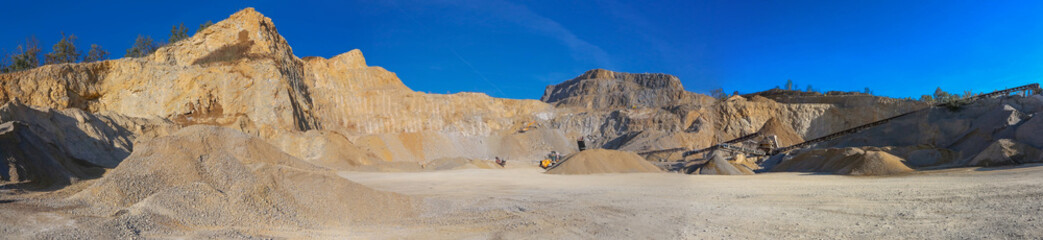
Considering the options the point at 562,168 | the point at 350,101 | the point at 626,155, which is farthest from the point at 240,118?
the point at 626,155

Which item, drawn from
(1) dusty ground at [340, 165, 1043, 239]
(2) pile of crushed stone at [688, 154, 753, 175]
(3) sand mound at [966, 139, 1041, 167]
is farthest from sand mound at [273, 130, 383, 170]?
(3) sand mound at [966, 139, 1041, 167]

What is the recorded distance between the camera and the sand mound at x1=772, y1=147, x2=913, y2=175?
17.7m

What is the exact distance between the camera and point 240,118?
1367 inches

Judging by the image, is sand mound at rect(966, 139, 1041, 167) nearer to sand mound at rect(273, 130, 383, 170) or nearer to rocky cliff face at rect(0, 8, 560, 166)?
sand mound at rect(273, 130, 383, 170)

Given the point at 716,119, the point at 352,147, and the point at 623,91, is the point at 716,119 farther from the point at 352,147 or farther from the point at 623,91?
the point at 623,91

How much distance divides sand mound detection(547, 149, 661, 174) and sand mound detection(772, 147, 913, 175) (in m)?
7.07

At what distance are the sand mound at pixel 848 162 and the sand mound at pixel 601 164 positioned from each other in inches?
278

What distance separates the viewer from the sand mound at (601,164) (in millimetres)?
24127

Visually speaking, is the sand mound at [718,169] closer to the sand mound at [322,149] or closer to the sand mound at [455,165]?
the sand mound at [455,165]

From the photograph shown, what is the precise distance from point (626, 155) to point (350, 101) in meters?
34.9

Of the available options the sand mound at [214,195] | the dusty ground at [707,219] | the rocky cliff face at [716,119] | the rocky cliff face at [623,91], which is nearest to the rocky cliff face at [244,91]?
the rocky cliff face at [716,119]

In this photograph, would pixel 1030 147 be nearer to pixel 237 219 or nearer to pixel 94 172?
pixel 237 219

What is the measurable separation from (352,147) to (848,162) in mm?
31195

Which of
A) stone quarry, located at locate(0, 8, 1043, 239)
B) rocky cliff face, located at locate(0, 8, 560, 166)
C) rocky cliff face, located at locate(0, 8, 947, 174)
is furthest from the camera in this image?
rocky cliff face, located at locate(0, 8, 947, 174)
